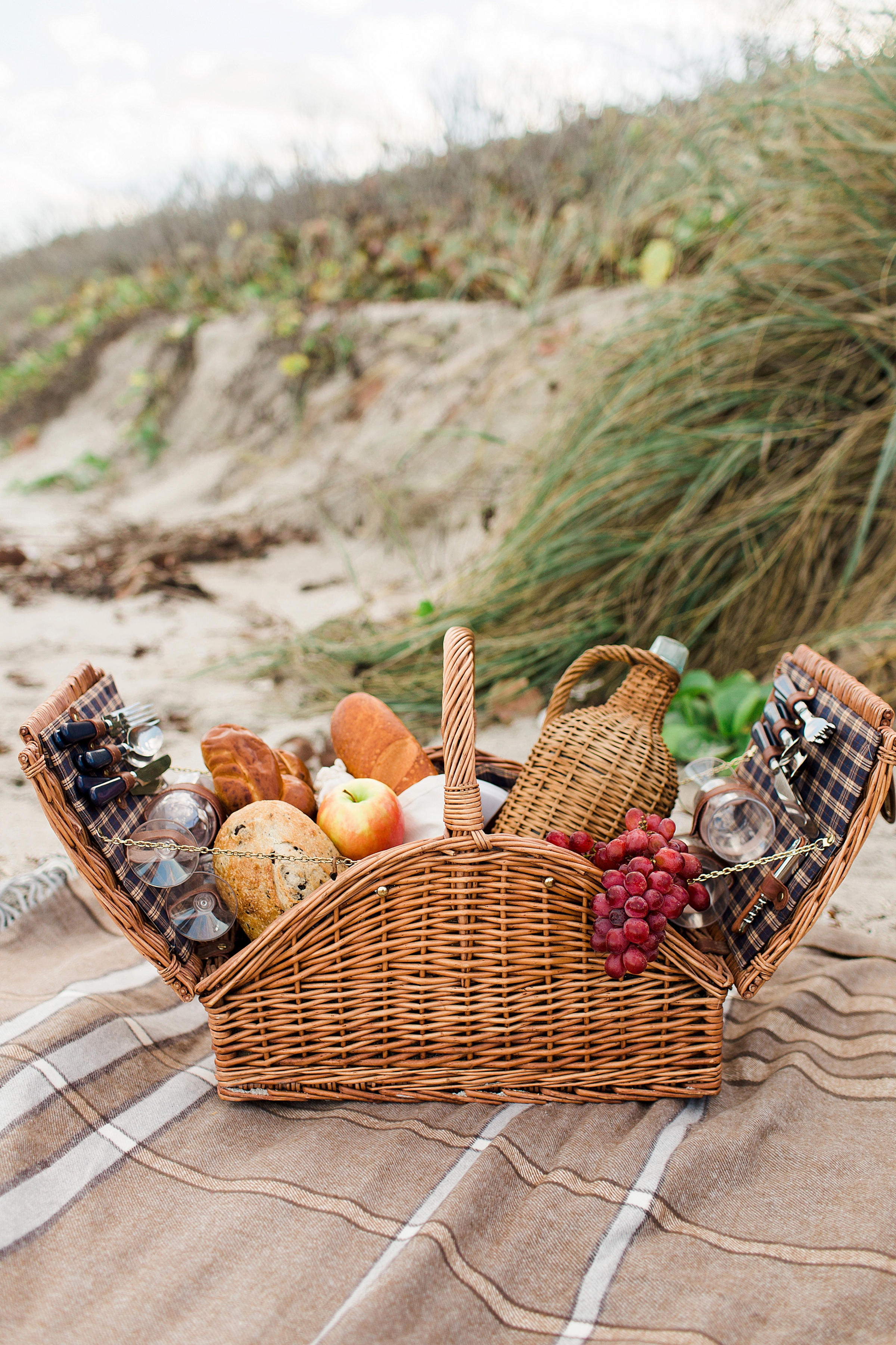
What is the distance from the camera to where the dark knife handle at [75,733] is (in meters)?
1.12

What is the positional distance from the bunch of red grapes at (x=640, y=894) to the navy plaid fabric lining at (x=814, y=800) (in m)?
Answer: 0.12

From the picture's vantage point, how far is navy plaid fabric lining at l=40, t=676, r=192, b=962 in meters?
1.12

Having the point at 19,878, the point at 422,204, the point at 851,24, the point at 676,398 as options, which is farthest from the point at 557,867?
the point at 422,204

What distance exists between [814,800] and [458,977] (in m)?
0.55

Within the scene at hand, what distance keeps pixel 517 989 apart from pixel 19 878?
112 cm

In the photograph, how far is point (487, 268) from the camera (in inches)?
197

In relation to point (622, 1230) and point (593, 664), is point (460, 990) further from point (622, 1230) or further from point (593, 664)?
point (593, 664)

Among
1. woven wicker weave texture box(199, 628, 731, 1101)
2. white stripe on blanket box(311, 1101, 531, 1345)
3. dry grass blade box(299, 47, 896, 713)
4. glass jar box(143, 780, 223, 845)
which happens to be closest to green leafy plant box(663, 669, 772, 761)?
dry grass blade box(299, 47, 896, 713)

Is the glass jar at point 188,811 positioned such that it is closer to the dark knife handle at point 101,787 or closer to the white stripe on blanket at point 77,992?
the dark knife handle at point 101,787

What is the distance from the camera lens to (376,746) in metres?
1.51

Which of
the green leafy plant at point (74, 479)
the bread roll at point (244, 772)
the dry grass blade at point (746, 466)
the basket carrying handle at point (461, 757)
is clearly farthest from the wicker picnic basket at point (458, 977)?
the green leafy plant at point (74, 479)

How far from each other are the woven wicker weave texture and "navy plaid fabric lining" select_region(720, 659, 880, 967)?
3.6 inches

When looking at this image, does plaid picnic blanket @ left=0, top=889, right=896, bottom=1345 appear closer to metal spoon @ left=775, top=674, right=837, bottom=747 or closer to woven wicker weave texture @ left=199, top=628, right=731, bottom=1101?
woven wicker weave texture @ left=199, top=628, right=731, bottom=1101

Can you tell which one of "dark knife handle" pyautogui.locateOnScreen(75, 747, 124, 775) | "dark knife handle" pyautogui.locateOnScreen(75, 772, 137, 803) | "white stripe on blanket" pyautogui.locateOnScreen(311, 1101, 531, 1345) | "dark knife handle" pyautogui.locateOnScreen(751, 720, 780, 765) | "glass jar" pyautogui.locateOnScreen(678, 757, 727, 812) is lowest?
"white stripe on blanket" pyautogui.locateOnScreen(311, 1101, 531, 1345)
